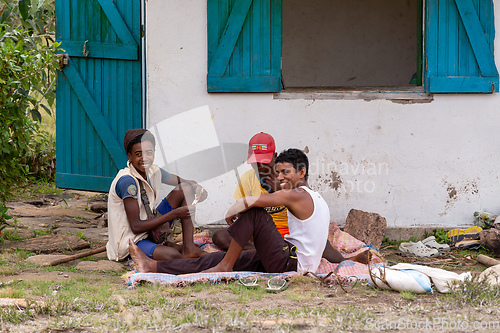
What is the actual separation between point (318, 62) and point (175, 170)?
187 inches

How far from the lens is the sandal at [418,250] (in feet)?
15.4

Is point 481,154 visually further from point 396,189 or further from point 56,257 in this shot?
point 56,257

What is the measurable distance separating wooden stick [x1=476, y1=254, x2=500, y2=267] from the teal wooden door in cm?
367

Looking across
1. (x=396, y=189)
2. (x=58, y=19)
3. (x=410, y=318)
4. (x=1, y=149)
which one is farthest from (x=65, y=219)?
(x=410, y=318)

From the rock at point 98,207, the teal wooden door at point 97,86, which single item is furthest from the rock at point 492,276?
the rock at point 98,207

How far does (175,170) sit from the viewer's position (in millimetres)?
5176

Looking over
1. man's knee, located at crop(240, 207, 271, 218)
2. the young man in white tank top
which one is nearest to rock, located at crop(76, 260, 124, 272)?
the young man in white tank top

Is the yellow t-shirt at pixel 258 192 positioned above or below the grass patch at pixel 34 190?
above

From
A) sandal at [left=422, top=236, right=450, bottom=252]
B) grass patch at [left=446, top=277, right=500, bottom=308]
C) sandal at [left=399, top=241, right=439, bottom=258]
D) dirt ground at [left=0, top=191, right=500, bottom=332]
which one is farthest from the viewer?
sandal at [left=422, top=236, right=450, bottom=252]

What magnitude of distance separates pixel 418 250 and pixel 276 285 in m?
1.71

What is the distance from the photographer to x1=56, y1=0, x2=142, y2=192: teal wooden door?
599 cm

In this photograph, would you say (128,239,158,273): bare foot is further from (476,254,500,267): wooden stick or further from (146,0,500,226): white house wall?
(476,254,500,267): wooden stick

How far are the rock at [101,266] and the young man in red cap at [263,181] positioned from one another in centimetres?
87

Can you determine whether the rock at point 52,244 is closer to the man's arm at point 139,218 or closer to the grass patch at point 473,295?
the man's arm at point 139,218
